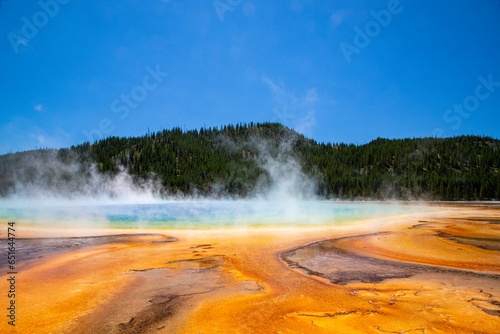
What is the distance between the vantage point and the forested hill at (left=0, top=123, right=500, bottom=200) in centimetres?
9562

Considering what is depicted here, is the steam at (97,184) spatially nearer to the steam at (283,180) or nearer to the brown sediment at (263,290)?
the steam at (283,180)

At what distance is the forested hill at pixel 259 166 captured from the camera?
95625 mm

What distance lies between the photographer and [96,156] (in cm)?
13138

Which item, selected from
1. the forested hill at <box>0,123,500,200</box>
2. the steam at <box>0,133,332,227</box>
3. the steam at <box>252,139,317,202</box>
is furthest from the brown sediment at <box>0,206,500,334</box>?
the forested hill at <box>0,123,500,200</box>

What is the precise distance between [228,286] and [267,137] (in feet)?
610

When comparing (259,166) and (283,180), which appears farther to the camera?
(259,166)

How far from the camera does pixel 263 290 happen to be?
254 inches

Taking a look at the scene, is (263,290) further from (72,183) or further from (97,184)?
(72,183)

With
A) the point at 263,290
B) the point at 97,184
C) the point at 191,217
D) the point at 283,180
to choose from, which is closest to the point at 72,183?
the point at 97,184

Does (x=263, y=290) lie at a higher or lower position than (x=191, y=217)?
higher

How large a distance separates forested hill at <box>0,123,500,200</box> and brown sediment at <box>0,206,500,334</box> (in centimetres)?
8953

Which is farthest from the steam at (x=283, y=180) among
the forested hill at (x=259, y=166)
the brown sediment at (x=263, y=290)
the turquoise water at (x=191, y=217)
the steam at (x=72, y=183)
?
the brown sediment at (x=263, y=290)

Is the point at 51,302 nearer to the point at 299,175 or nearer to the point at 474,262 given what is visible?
the point at 474,262

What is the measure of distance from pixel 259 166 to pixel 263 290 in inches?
5203
